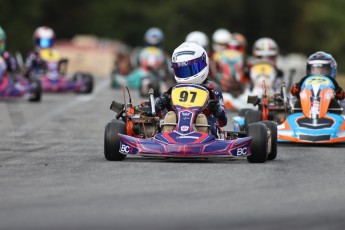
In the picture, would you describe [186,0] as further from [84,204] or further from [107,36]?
[84,204]

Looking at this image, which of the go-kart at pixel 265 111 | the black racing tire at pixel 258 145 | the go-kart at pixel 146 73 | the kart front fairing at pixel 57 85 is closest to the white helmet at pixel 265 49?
the go-kart at pixel 146 73

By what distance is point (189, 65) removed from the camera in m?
13.8

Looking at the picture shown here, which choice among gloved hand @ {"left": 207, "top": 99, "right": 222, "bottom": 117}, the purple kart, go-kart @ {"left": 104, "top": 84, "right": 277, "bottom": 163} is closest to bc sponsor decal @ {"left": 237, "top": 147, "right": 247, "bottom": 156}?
go-kart @ {"left": 104, "top": 84, "right": 277, "bottom": 163}

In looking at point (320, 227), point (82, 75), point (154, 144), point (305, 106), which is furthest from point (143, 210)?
point (82, 75)

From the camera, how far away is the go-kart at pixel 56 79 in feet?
102

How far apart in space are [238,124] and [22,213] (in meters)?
7.36

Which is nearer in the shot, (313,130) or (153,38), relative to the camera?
(313,130)

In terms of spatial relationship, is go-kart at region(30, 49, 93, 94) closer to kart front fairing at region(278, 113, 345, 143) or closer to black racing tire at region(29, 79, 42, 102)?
black racing tire at region(29, 79, 42, 102)

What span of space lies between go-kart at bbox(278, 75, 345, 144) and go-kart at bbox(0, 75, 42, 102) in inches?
426

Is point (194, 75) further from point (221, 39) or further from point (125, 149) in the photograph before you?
point (221, 39)

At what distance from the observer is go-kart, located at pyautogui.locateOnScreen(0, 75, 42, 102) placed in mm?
26297

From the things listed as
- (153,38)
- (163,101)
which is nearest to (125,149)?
(163,101)

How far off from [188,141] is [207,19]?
96255mm

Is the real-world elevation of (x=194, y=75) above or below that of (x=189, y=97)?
above
